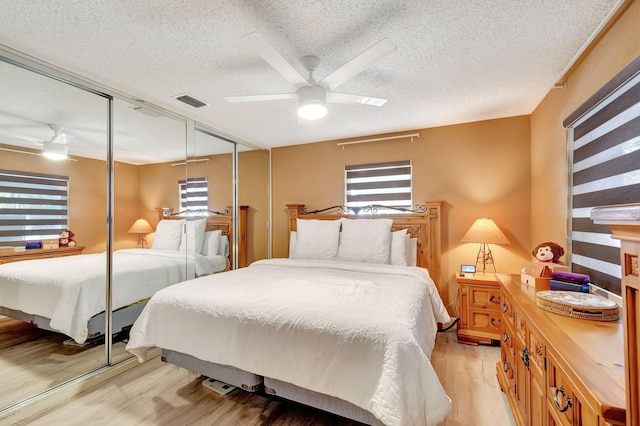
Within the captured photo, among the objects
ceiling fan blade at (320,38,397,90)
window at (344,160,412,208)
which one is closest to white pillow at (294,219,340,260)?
window at (344,160,412,208)

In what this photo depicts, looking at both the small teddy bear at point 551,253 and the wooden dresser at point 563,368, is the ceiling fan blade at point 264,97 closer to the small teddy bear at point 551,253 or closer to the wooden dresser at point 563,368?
the wooden dresser at point 563,368

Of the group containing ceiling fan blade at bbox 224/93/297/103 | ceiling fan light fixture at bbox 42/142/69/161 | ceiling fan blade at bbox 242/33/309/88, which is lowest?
ceiling fan light fixture at bbox 42/142/69/161

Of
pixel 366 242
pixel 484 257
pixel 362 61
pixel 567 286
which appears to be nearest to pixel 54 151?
pixel 362 61

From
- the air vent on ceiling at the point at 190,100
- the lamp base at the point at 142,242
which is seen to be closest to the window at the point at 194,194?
the lamp base at the point at 142,242

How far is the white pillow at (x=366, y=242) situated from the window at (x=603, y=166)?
1563mm

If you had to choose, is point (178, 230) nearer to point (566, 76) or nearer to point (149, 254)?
point (149, 254)

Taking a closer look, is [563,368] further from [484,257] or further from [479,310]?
[484,257]

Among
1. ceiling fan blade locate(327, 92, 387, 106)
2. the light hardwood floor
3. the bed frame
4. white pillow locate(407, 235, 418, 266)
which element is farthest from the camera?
white pillow locate(407, 235, 418, 266)

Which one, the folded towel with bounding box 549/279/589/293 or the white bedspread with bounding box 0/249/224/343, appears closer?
the folded towel with bounding box 549/279/589/293

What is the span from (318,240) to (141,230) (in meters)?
1.85

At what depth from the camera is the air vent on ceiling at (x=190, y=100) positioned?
2.67 metres

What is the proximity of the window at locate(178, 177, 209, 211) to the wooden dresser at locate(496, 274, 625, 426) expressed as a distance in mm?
3067

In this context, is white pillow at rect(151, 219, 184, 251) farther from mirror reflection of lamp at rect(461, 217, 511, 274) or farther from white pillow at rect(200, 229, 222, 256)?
mirror reflection of lamp at rect(461, 217, 511, 274)

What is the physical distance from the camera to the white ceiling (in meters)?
1.57
